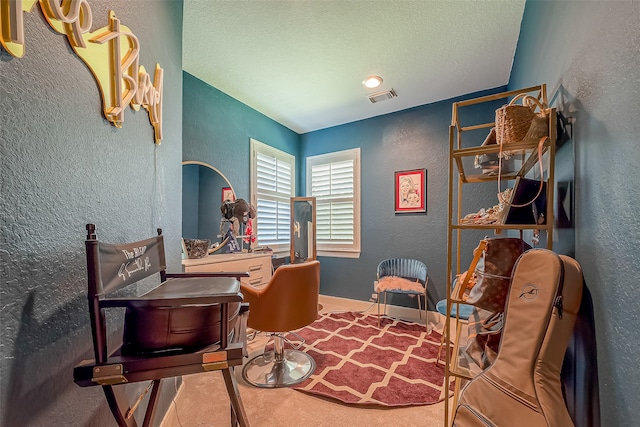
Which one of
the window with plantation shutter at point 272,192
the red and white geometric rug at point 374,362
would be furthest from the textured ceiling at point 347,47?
the red and white geometric rug at point 374,362

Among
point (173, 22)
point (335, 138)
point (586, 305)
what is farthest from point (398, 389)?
point (335, 138)

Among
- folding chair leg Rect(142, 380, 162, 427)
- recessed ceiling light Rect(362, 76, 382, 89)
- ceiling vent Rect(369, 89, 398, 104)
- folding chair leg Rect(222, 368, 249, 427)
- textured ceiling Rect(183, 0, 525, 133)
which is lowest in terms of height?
folding chair leg Rect(142, 380, 162, 427)

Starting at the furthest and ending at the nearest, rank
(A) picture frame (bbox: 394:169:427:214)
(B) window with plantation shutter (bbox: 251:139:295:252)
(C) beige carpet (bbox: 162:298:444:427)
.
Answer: (B) window with plantation shutter (bbox: 251:139:295:252) → (A) picture frame (bbox: 394:169:427:214) → (C) beige carpet (bbox: 162:298:444:427)

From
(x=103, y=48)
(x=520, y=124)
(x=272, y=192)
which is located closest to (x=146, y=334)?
(x=103, y=48)

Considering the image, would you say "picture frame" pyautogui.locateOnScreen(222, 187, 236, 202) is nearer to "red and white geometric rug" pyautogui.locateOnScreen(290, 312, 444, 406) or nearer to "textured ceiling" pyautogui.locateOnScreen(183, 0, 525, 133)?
"textured ceiling" pyautogui.locateOnScreen(183, 0, 525, 133)

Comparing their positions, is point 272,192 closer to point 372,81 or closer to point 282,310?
point 372,81

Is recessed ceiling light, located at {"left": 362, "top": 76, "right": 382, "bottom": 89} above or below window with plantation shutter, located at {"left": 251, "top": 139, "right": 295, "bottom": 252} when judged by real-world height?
above

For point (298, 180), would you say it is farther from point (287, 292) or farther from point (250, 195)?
point (287, 292)

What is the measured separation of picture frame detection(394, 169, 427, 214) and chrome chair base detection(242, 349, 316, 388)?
6.89ft

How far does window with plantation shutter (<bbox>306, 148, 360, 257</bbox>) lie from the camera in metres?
3.65

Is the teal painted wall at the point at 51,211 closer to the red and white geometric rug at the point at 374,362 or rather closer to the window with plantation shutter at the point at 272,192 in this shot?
the red and white geometric rug at the point at 374,362

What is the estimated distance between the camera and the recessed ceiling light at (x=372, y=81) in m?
2.58

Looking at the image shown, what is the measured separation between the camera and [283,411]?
158 cm

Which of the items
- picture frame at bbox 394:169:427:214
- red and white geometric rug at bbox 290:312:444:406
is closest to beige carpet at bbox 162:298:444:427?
red and white geometric rug at bbox 290:312:444:406
